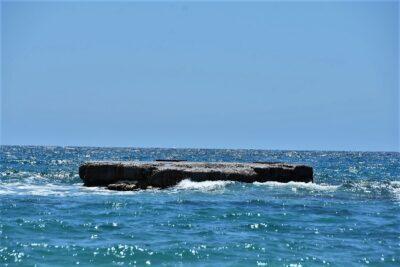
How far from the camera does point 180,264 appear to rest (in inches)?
486

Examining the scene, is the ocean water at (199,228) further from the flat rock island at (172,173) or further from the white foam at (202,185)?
the flat rock island at (172,173)

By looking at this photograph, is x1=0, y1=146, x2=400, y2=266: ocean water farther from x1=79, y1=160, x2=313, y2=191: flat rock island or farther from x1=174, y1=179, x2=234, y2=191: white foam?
x1=79, y1=160, x2=313, y2=191: flat rock island

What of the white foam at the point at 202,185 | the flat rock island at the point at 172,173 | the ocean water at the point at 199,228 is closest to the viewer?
the ocean water at the point at 199,228

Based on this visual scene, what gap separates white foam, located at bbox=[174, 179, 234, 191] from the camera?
94.6 ft

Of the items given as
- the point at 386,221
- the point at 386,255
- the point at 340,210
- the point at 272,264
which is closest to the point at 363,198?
the point at 340,210

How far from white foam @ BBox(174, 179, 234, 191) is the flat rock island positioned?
34cm

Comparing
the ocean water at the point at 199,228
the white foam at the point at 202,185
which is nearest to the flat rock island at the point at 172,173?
the white foam at the point at 202,185

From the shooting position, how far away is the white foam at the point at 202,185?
28.8 metres

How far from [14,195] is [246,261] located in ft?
53.7

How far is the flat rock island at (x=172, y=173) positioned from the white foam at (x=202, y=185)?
0.34 metres

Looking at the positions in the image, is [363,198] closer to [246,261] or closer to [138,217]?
[138,217]

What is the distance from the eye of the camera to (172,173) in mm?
30344

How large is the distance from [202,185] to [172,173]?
1.68m

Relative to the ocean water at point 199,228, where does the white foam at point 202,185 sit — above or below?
above
